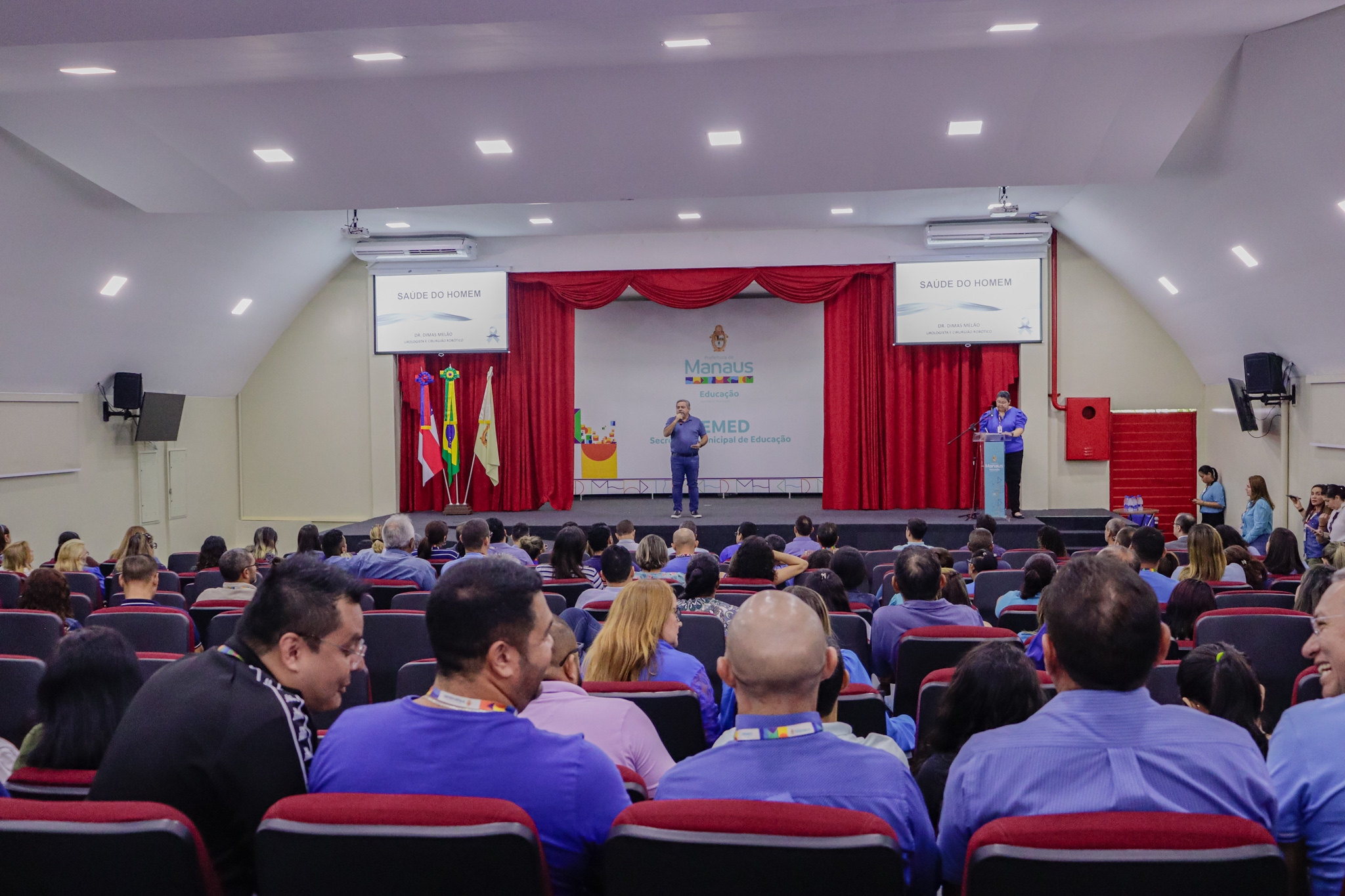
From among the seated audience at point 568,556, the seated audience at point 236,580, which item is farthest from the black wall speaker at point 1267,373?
the seated audience at point 236,580

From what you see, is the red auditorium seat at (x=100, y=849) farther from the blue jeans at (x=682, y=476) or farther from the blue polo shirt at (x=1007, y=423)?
the blue polo shirt at (x=1007, y=423)

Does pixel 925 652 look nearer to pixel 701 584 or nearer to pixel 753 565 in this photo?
pixel 701 584

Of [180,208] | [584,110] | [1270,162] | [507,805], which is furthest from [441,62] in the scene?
[1270,162]

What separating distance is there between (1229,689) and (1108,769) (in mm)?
910

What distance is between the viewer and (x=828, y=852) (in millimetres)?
1159

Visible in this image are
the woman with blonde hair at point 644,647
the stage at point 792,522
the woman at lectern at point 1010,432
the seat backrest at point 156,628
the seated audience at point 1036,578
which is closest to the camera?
the woman with blonde hair at point 644,647

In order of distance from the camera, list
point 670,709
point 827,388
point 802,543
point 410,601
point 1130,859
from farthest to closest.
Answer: point 827,388 < point 802,543 < point 410,601 < point 670,709 < point 1130,859

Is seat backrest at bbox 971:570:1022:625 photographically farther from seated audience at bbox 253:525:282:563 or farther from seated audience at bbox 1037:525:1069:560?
seated audience at bbox 253:525:282:563

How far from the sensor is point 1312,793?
1.50 metres

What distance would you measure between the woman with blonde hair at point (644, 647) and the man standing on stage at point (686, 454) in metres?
7.35

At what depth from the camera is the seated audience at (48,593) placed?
3713 millimetres

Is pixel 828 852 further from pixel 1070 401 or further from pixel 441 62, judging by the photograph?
pixel 1070 401

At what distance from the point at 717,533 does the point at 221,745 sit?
8.12 m

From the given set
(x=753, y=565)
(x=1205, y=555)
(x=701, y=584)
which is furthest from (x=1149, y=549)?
(x=701, y=584)
